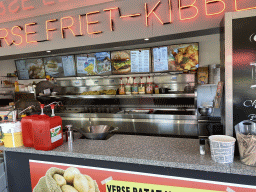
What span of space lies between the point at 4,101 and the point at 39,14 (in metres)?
4.02

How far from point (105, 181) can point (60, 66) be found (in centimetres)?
474

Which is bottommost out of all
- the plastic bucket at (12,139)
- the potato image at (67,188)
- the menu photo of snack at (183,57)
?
the potato image at (67,188)

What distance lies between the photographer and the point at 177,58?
464 centimetres

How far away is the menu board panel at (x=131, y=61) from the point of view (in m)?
4.89

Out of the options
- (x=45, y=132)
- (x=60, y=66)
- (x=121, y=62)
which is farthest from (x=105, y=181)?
(x=60, y=66)

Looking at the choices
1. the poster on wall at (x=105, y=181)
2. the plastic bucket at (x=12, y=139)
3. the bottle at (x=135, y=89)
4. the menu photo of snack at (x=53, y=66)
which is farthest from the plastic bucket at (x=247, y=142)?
the menu photo of snack at (x=53, y=66)

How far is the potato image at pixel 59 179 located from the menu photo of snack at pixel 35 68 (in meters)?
4.80

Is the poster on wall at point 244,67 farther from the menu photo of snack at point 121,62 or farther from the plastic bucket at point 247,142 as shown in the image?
the menu photo of snack at point 121,62

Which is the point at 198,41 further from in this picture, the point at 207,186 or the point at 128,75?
the point at 207,186

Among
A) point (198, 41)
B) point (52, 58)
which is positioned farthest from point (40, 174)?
point (52, 58)

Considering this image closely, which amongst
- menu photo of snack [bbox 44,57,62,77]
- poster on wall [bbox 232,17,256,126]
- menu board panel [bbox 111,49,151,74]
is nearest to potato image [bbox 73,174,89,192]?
poster on wall [bbox 232,17,256,126]

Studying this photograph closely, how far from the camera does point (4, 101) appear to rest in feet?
20.9

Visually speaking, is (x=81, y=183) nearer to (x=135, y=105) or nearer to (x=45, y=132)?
(x=45, y=132)

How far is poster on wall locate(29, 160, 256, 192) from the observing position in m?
1.53
